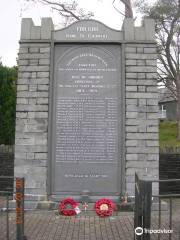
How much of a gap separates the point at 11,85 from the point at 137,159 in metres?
8.97

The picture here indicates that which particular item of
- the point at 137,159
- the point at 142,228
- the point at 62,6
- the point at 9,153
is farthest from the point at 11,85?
the point at 142,228

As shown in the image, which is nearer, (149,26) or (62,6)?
(149,26)

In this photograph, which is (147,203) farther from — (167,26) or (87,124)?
(167,26)

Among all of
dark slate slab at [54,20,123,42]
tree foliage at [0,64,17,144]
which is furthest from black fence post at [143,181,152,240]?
tree foliage at [0,64,17,144]

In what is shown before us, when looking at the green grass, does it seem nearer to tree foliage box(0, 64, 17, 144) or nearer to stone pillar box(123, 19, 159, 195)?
tree foliage box(0, 64, 17, 144)

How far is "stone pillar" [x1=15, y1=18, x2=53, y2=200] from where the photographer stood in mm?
9242

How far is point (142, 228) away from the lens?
5.39m

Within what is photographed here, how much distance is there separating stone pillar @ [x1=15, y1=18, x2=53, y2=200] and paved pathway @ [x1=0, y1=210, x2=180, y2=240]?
2.78ft

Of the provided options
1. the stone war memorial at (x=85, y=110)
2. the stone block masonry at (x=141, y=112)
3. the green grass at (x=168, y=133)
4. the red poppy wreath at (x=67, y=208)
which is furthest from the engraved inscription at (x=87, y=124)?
the green grass at (x=168, y=133)

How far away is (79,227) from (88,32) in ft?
14.2

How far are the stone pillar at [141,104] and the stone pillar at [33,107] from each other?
69.2 inches

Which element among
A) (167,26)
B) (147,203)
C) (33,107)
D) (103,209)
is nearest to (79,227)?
(103,209)

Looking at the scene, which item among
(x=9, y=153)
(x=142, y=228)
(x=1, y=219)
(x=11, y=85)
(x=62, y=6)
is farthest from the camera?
(x=62, y=6)

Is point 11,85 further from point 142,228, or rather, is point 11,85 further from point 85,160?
point 142,228
